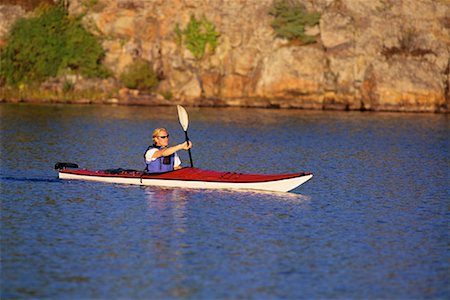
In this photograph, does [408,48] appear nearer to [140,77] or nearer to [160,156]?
[140,77]

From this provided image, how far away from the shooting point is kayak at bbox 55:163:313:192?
31375mm

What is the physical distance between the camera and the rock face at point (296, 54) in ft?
249

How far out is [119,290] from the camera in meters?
19.3

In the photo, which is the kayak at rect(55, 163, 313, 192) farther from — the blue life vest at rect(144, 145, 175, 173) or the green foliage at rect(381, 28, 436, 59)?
the green foliage at rect(381, 28, 436, 59)

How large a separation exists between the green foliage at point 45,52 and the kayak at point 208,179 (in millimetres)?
48342

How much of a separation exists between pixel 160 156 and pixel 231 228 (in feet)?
22.4

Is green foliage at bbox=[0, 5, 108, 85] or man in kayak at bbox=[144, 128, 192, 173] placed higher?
green foliage at bbox=[0, 5, 108, 85]

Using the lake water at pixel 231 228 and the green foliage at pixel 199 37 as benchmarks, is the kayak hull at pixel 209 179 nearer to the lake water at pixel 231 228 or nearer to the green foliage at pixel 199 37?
the lake water at pixel 231 228

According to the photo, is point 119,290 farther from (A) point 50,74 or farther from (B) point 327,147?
(A) point 50,74

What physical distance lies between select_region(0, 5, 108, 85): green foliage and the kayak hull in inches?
1907

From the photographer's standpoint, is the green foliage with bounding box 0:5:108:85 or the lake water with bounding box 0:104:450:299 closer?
the lake water with bounding box 0:104:450:299

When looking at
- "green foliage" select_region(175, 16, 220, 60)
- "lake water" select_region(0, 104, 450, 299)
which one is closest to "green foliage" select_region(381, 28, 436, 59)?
"green foliage" select_region(175, 16, 220, 60)

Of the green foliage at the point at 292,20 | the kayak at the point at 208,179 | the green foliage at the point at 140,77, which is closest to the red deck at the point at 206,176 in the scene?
the kayak at the point at 208,179

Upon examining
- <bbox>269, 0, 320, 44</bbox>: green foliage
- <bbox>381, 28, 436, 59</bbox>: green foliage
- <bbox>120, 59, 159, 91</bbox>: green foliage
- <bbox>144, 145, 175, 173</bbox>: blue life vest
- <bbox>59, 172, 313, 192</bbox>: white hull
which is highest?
<bbox>269, 0, 320, 44</bbox>: green foliage
